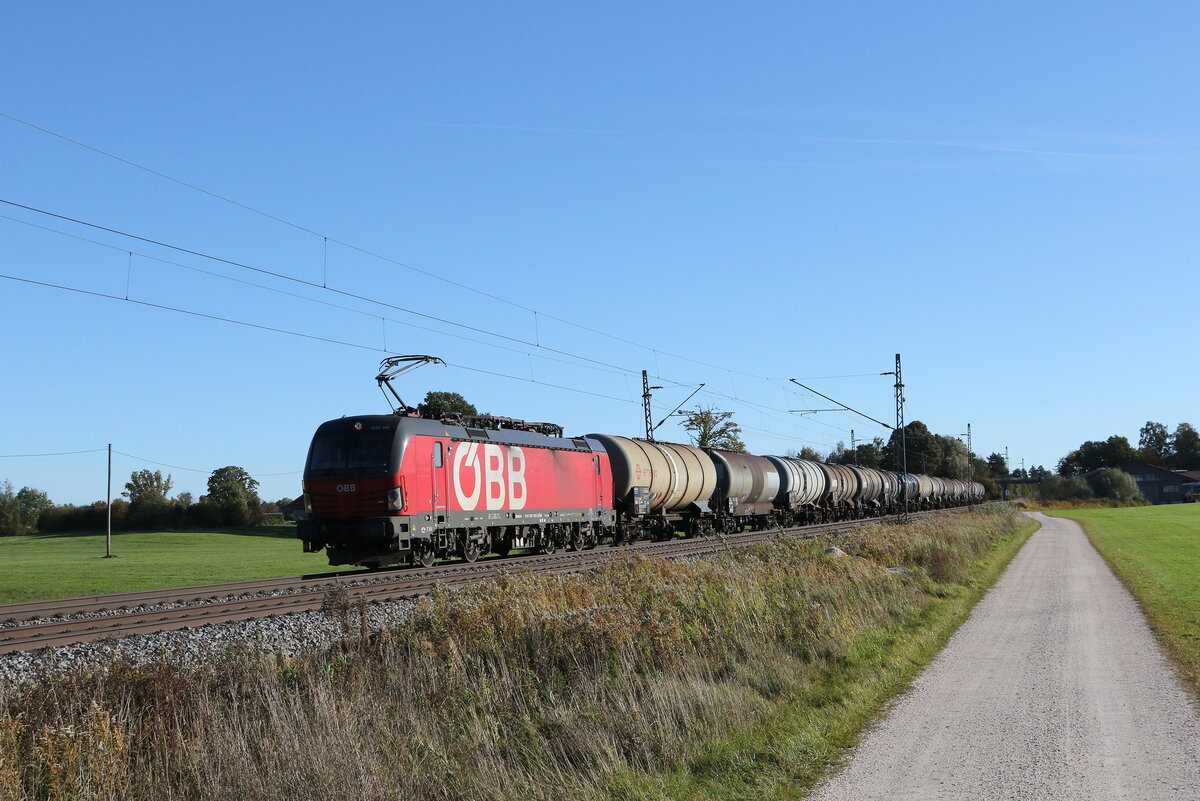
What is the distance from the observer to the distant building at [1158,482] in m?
163

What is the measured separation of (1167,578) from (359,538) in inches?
753

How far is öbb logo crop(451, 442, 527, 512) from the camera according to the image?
2500 cm

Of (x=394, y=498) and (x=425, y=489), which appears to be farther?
(x=425, y=489)

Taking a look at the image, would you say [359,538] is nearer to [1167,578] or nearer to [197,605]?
[197,605]

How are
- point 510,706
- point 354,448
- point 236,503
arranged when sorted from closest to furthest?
1. point 510,706
2. point 354,448
3. point 236,503

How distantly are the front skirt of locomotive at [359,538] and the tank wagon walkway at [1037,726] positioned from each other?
12.1 m

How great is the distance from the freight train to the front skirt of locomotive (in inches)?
1.2

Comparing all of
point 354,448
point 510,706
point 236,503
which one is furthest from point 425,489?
Result: point 236,503

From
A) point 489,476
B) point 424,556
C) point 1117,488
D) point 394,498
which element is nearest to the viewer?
point 394,498

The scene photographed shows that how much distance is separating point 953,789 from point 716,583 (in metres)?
8.45

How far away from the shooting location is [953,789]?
7020mm

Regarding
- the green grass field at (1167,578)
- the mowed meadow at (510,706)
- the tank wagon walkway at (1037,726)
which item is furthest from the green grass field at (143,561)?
the green grass field at (1167,578)

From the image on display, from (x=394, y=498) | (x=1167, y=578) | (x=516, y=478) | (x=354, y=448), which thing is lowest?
(x=1167, y=578)

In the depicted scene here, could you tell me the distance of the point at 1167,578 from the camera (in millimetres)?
24547
